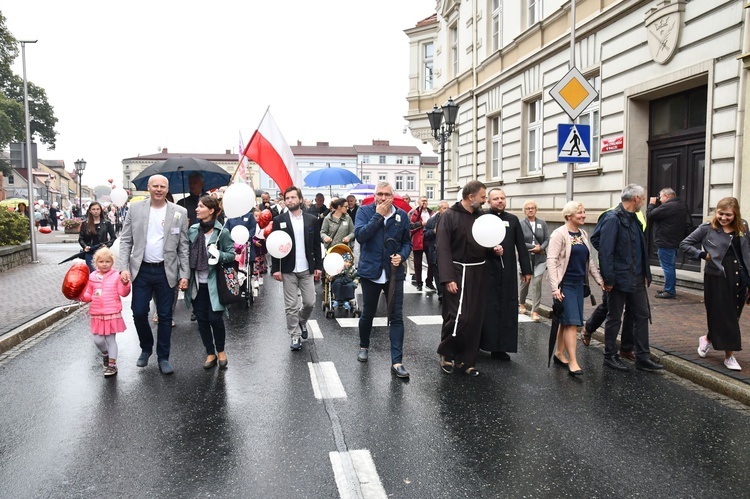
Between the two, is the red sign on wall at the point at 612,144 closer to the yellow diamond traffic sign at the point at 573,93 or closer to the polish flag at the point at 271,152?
the yellow diamond traffic sign at the point at 573,93

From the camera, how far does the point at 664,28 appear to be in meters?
11.2

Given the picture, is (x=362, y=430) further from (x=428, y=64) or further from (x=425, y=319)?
(x=428, y=64)

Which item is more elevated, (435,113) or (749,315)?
(435,113)

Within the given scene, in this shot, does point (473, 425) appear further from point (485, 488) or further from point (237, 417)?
point (237, 417)

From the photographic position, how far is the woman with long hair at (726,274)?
5840 millimetres

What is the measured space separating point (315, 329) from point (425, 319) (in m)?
1.77

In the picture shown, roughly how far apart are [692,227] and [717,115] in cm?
201

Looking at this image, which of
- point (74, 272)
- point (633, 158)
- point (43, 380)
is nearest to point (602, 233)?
point (74, 272)

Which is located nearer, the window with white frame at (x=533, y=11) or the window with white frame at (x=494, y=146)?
the window with white frame at (x=533, y=11)

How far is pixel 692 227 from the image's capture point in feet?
35.4

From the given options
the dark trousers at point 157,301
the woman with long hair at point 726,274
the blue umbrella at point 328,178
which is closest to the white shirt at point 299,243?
the dark trousers at point 157,301

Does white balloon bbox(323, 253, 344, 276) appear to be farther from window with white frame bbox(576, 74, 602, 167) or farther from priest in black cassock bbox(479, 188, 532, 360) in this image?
window with white frame bbox(576, 74, 602, 167)

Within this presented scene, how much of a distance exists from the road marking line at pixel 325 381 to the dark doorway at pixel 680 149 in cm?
799

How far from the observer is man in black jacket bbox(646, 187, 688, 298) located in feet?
33.0
